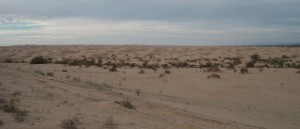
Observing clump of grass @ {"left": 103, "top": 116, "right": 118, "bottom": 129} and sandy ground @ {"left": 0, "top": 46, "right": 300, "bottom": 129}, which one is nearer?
clump of grass @ {"left": 103, "top": 116, "right": 118, "bottom": 129}

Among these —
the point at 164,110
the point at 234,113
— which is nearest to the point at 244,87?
the point at 234,113

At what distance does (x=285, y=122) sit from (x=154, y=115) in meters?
4.61

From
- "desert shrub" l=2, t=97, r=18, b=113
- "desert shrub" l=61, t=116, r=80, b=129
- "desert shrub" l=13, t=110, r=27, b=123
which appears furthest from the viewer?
"desert shrub" l=2, t=97, r=18, b=113

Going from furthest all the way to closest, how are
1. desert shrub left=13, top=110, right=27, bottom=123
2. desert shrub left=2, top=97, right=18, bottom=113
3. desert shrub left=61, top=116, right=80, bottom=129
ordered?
1. desert shrub left=2, top=97, right=18, bottom=113
2. desert shrub left=13, top=110, right=27, bottom=123
3. desert shrub left=61, top=116, right=80, bottom=129

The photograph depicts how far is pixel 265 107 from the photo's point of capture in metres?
16.4

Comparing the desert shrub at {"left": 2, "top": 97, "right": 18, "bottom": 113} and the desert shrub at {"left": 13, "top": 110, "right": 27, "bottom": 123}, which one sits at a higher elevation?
the desert shrub at {"left": 2, "top": 97, "right": 18, "bottom": 113}

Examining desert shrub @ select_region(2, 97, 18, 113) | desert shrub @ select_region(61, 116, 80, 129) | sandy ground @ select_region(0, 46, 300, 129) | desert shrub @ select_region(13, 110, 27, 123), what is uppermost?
desert shrub @ select_region(2, 97, 18, 113)

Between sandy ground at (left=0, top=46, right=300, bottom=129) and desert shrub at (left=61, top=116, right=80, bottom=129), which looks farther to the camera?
sandy ground at (left=0, top=46, right=300, bottom=129)

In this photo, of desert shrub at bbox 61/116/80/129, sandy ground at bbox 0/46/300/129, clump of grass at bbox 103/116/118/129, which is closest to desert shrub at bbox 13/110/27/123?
sandy ground at bbox 0/46/300/129

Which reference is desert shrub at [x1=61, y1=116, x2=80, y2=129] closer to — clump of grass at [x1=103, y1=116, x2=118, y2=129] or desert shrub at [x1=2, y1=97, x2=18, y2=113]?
clump of grass at [x1=103, y1=116, x2=118, y2=129]

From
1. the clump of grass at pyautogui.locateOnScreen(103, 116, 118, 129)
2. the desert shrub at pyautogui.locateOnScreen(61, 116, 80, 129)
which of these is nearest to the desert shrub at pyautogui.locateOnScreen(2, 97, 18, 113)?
the desert shrub at pyautogui.locateOnScreen(61, 116, 80, 129)

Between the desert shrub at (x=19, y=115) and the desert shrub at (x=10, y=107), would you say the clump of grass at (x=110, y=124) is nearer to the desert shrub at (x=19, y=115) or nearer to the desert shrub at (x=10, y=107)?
the desert shrub at (x=19, y=115)

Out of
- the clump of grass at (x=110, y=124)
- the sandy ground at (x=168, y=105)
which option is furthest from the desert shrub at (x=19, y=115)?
the clump of grass at (x=110, y=124)

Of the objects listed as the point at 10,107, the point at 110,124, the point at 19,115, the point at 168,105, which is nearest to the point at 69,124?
the point at 110,124
